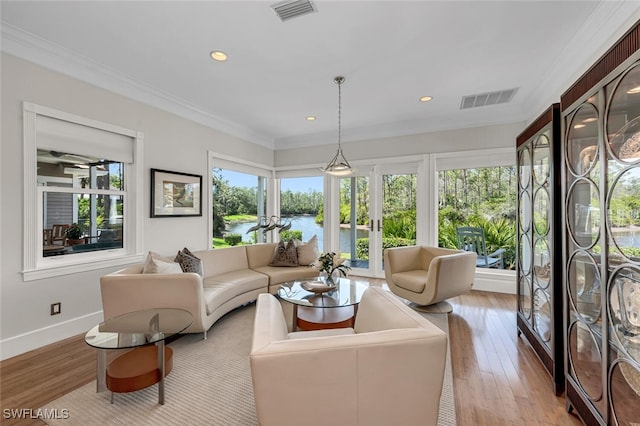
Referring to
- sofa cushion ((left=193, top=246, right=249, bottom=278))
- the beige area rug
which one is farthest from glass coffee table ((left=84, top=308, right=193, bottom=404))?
sofa cushion ((left=193, top=246, right=249, bottom=278))

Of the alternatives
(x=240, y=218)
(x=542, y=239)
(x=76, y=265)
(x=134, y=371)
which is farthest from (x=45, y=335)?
(x=542, y=239)

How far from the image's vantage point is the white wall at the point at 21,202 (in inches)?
94.0

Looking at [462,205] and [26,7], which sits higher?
[26,7]

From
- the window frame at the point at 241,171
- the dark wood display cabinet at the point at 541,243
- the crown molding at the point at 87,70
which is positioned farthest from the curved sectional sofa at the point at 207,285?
the dark wood display cabinet at the point at 541,243

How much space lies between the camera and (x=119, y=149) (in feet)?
10.7

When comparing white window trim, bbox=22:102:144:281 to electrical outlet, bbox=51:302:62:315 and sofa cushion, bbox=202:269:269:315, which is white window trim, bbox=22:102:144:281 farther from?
sofa cushion, bbox=202:269:269:315

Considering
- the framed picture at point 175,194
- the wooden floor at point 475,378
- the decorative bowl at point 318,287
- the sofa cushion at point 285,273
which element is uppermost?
the framed picture at point 175,194

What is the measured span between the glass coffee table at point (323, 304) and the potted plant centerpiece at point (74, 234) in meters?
2.27

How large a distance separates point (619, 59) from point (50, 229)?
174 inches

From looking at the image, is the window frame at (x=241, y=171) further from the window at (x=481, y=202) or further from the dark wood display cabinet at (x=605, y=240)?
the dark wood display cabinet at (x=605, y=240)

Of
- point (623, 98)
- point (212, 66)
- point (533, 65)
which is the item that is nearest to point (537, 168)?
point (623, 98)

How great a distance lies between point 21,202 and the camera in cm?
247

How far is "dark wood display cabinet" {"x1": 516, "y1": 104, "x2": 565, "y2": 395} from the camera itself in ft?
6.27

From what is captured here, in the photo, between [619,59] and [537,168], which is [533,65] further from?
[619,59]
